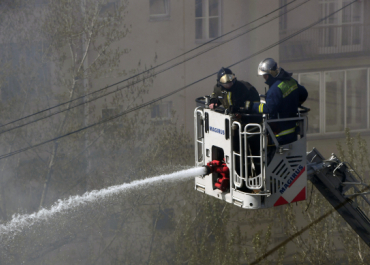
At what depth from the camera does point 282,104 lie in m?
7.30

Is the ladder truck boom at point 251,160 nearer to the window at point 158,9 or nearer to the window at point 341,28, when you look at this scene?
the window at point 158,9

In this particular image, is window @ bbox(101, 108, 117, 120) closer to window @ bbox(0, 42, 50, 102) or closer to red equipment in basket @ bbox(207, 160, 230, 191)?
window @ bbox(0, 42, 50, 102)

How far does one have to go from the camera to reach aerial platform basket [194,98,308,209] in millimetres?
7105

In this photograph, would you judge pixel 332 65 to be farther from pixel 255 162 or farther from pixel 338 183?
pixel 255 162

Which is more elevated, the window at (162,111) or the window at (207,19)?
the window at (207,19)

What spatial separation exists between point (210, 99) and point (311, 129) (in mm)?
14697

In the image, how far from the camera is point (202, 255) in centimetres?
1778

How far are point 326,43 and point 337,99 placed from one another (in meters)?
2.58

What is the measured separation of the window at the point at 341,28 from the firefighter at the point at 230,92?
45.9 ft

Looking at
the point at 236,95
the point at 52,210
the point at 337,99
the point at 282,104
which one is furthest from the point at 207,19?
the point at 282,104

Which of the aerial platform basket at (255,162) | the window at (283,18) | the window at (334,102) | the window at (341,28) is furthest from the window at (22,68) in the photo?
the aerial platform basket at (255,162)

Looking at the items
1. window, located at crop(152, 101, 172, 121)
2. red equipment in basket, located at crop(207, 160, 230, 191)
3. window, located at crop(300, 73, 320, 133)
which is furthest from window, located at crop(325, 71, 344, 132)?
red equipment in basket, located at crop(207, 160, 230, 191)

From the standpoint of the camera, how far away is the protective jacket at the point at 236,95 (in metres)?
7.59

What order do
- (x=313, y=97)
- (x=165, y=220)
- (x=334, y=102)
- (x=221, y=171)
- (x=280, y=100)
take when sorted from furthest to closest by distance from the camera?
(x=334, y=102), (x=313, y=97), (x=165, y=220), (x=221, y=171), (x=280, y=100)
